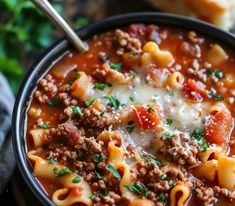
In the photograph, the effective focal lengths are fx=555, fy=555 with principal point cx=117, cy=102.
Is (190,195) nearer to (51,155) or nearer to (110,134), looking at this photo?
(110,134)

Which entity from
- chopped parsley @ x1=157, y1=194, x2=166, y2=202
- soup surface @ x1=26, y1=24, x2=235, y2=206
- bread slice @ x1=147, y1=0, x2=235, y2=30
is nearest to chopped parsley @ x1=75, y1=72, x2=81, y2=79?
soup surface @ x1=26, y1=24, x2=235, y2=206

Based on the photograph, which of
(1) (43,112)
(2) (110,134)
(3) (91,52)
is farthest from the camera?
(3) (91,52)

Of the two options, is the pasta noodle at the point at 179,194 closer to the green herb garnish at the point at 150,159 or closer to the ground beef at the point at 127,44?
the green herb garnish at the point at 150,159

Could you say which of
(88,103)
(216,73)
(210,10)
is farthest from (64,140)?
(210,10)

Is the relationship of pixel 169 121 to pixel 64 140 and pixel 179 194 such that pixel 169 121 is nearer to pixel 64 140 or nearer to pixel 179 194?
pixel 179 194

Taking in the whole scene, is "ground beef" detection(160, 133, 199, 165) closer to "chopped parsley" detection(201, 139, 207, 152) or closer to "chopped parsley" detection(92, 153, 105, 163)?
"chopped parsley" detection(201, 139, 207, 152)

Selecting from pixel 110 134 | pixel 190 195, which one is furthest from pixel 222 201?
pixel 110 134
